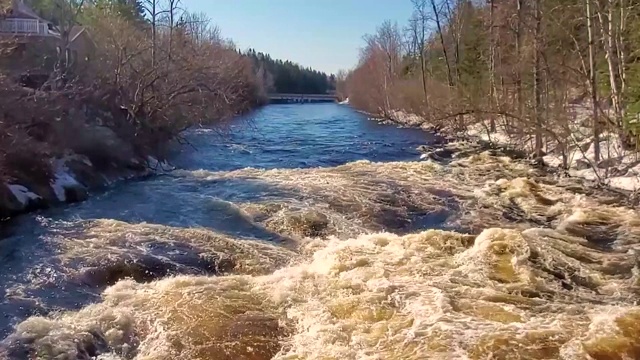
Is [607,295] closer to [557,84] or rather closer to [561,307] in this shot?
[561,307]

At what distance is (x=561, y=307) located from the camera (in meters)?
6.99

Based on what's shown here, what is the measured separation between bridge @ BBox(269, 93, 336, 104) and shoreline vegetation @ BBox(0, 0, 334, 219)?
198 feet

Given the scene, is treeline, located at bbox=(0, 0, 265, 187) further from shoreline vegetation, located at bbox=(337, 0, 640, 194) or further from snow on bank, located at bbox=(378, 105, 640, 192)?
snow on bank, located at bbox=(378, 105, 640, 192)

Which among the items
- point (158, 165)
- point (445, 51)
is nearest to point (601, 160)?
point (158, 165)

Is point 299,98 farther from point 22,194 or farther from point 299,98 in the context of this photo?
point 22,194

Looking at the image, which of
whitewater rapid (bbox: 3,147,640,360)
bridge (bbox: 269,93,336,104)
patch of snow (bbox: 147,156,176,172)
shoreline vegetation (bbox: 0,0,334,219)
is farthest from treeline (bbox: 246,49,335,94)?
whitewater rapid (bbox: 3,147,640,360)

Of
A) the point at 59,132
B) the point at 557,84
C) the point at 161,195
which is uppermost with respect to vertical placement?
the point at 557,84

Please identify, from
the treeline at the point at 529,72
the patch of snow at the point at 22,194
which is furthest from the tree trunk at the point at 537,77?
the patch of snow at the point at 22,194

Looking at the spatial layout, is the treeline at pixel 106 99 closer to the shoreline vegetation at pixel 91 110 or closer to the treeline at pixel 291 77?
the shoreline vegetation at pixel 91 110

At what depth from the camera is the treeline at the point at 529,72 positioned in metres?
15.8

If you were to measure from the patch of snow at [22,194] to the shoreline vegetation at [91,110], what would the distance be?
1.0 inches

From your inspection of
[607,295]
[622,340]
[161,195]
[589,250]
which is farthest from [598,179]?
[161,195]

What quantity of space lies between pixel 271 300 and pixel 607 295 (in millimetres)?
4245

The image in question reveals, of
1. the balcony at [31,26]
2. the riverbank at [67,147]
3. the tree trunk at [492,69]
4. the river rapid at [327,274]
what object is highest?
the balcony at [31,26]
